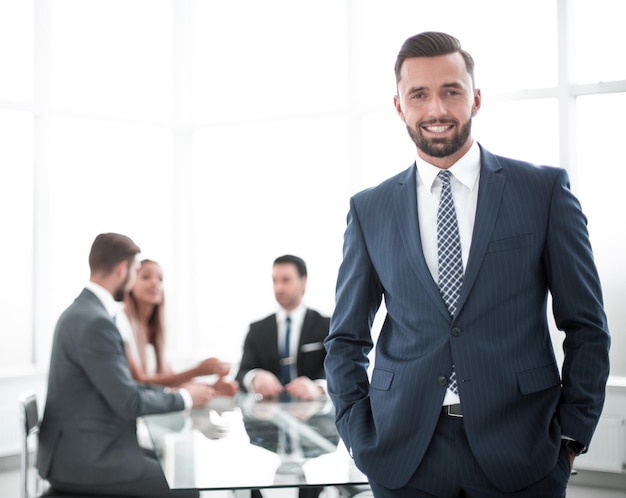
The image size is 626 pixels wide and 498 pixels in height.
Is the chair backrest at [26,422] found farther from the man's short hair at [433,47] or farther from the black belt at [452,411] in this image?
the man's short hair at [433,47]

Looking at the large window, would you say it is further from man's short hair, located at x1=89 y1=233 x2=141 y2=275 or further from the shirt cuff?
the shirt cuff

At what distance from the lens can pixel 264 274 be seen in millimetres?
5945

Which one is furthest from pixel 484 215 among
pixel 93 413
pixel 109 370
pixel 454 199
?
pixel 93 413

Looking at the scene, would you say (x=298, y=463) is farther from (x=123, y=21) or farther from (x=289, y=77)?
(x=123, y=21)

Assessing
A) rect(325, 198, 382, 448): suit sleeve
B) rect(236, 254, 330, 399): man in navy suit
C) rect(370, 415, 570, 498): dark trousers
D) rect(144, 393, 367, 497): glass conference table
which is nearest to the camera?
rect(370, 415, 570, 498): dark trousers

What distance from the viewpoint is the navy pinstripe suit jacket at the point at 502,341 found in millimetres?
1484

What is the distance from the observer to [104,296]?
10.3 ft

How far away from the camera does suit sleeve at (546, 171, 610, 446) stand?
1508 millimetres

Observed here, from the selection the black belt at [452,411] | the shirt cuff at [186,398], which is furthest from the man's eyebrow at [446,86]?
the shirt cuff at [186,398]

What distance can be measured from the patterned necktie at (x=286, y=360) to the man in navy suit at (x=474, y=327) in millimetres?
2494

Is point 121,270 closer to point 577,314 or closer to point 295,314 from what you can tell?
point 295,314

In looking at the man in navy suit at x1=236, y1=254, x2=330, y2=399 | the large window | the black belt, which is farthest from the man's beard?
the large window

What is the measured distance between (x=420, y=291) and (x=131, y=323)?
9.41 feet

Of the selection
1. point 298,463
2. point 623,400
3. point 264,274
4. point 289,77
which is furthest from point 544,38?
point 298,463
